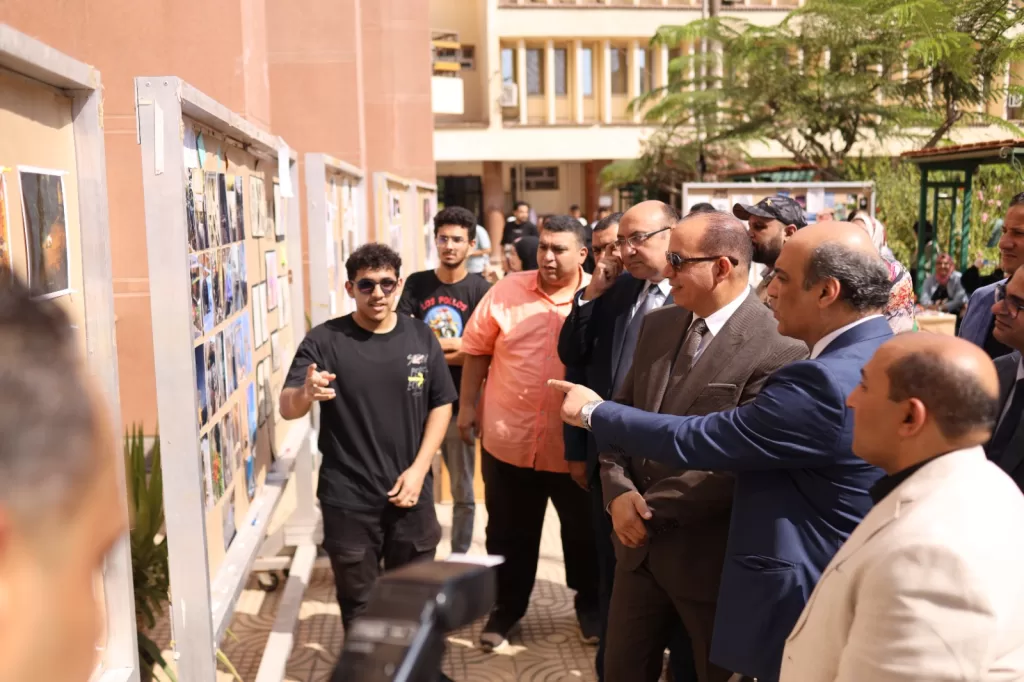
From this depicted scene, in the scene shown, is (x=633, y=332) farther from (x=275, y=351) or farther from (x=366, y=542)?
(x=275, y=351)

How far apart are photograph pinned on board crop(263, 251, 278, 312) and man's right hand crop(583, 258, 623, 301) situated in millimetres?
1352

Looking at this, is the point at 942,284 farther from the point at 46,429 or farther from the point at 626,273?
the point at 46,429

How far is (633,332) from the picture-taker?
13.0 feet

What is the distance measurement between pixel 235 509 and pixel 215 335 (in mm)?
689

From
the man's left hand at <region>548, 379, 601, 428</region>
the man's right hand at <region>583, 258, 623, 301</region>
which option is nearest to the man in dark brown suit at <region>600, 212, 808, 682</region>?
the man's left hand at <region>548, 379, 601, 428</region>

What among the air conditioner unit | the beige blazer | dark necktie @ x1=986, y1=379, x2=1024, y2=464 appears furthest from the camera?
the air conditioner unit

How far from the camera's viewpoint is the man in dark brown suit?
115 inches

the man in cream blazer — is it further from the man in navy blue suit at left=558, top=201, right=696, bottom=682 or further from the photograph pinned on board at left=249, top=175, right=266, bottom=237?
the photograph pinned on board at left=249, top=175, right=266, bottom=237

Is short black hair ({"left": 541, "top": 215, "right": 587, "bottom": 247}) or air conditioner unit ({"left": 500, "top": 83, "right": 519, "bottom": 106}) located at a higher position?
air conditioner unit ({"left": 500, "top": 83, "right": 519, "bottom": 106})

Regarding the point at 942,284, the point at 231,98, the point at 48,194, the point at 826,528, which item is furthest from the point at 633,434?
the point at 942,284

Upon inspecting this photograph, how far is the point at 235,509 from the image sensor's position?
130 inches

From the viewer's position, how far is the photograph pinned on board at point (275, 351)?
4082mm

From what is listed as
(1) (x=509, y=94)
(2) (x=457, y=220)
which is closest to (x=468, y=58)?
(1) (x=509, y=94)

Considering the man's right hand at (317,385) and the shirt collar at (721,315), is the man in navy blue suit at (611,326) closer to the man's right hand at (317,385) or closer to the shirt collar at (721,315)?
the shirt collar at (721,315)
